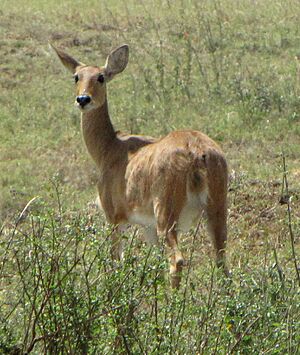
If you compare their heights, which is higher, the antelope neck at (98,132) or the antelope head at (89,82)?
the antelope head at (89,82)

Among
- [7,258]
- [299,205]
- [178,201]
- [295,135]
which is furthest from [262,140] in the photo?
[7,258]

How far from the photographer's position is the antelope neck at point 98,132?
31.5 ft

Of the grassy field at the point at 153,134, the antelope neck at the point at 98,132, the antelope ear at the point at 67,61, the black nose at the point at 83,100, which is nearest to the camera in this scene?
the grassy field at the point at 153,134

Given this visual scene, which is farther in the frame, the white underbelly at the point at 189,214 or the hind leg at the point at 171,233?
the white underbelly at the point at 189,214

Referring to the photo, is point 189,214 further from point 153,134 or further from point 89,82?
point 153,134

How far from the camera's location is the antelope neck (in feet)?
31.5

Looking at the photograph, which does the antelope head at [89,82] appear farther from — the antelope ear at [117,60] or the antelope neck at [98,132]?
the antelope neck at [98,132]

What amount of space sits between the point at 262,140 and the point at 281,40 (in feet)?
12.7

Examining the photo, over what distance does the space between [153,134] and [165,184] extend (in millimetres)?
5206

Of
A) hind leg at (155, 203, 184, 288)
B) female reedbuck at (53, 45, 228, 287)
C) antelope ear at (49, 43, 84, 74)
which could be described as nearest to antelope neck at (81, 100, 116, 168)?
female reedbuck at (53, 45, 228, 287)

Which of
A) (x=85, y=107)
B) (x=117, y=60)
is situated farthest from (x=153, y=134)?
(x=85, y=107)

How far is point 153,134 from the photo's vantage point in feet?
43.0

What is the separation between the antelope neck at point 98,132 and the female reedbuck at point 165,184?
0.02 meters

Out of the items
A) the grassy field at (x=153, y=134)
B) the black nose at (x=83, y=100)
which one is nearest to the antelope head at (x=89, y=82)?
the black nose at (x=83, y=100)
